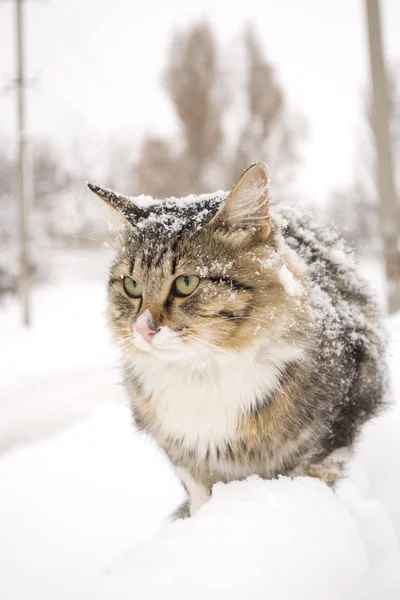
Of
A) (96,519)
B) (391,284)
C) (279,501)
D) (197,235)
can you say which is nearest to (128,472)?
(96,519)

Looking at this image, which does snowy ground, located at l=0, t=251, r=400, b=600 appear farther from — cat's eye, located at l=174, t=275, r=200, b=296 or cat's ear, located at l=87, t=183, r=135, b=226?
cat's ear, located at l=87, t=183, r=135, b=226

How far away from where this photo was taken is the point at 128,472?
285cm

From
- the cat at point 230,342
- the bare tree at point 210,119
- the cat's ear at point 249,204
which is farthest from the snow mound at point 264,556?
the bare tree at point 210,119

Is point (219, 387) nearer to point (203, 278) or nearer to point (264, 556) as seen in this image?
point (203, 278)

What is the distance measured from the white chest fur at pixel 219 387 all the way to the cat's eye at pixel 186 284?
27cm

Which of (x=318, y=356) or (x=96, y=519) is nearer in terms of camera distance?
(x=318, y=356)

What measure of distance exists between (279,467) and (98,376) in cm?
405

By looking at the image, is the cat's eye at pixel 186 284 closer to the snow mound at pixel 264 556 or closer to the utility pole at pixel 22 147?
the snow mound at pixel 264 556

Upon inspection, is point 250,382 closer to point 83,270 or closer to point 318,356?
point 318,356

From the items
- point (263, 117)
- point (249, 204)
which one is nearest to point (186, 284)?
point (249, 204)

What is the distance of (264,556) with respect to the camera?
130 centimetres

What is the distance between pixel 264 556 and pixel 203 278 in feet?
3.11

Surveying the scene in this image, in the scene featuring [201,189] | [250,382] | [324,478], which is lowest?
[324,478]

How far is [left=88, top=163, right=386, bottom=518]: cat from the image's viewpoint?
A: 1688 millimetres
